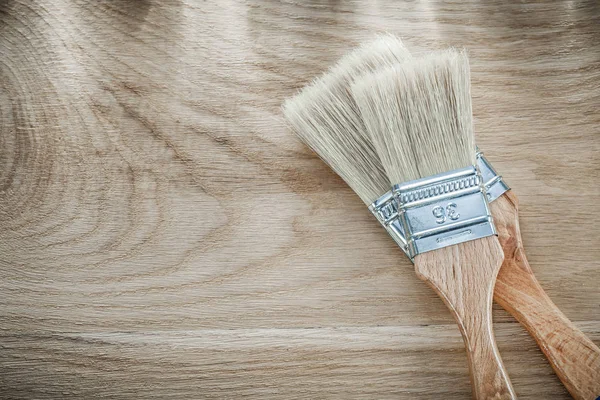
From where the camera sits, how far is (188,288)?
767mm

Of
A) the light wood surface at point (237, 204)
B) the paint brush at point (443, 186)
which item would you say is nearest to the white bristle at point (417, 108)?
the paint brush at point (443, 186)

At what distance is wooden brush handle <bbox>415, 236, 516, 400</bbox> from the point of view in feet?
2.17

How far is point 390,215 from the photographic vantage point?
0.72 m

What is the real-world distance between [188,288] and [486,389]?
0.42 metres

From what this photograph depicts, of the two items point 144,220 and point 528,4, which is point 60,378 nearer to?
point 144,220

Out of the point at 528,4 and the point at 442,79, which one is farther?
the point at 528,4

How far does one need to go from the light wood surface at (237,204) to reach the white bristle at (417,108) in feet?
0.36

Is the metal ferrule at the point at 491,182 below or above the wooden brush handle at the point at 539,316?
above

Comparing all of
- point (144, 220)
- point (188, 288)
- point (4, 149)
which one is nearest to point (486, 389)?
point (188, 288)

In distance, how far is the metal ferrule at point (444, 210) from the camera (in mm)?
680

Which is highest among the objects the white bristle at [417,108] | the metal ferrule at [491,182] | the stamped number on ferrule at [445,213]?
the white bristle at [417,108]

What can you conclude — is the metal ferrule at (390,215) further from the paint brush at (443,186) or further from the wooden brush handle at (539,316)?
the wooden brush handle at (539,316)

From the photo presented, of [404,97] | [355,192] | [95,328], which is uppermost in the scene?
[404,97]

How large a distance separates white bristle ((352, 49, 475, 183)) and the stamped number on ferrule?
7cm
